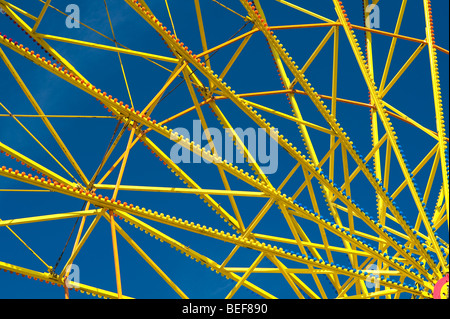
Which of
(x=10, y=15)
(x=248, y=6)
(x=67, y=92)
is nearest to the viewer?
(x=10, y=15)

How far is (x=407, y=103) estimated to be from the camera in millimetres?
41719

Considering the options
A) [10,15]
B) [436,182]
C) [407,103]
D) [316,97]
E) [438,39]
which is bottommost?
[316,97]

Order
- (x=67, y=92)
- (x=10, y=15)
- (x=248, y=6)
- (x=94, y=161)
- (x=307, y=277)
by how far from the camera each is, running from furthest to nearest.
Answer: (x=307, y=277) < (x=94, y=161) < (x=67, y=92) < (x=248, y=6) < (x=10, y=15)

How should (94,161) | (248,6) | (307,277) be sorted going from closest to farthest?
(248,6)
(94,161)
(307,277)

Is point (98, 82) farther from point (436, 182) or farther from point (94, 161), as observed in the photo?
point (436, 182)

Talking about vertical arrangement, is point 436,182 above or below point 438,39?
below

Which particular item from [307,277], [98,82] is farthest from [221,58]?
[307,277]

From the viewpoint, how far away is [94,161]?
41.2m
